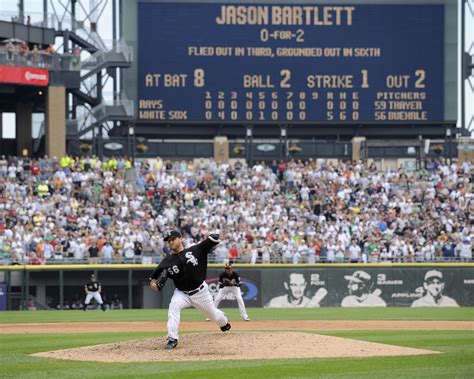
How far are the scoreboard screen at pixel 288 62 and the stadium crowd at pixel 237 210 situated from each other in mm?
2170

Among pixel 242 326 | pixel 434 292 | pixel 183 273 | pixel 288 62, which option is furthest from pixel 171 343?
pixel 288 62

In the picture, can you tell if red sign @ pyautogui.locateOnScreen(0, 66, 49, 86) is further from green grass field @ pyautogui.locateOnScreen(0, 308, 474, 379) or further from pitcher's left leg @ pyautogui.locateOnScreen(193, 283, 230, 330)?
pitcher's left leg @ pyautogui.locateOnScreen(193, 283, 230, 330)

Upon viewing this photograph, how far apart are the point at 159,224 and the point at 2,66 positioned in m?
8.49

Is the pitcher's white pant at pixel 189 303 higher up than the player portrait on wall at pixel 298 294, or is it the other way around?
the pitcher's white pant at pixel 189 303

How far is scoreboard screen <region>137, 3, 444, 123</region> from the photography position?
4206cm

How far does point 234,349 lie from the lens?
49.1 ft

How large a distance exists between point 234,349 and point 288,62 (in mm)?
28540

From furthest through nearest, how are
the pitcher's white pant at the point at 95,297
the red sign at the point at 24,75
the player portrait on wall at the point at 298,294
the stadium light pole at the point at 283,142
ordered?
1. the stadium light pole at the point at 283,142
2. the red sign at the point at 24,75
3. the player portrait on wall at the point at 298,294
4. the pitcher's white pant at the point at 95,297

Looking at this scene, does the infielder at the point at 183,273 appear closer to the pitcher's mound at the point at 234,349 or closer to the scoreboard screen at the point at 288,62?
the pitcher's mound at the point at 234,349

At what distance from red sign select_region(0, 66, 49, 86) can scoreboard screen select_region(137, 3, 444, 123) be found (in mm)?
3664

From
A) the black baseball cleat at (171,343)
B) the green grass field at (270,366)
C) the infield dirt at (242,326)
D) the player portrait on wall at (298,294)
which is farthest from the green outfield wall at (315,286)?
the black baseball cleat at (171,343)

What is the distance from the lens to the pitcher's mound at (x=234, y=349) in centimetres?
1466

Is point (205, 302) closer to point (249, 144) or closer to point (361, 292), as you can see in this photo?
point (361, 292)

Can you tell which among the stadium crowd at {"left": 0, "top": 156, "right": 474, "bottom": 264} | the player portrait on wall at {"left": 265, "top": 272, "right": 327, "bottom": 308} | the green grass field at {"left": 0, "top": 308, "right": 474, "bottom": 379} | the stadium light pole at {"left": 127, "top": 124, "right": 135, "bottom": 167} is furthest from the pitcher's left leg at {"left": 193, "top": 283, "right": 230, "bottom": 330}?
the stadium light pole at {"left": 127, "top": 124, "right": 135, "bottom": 167}
